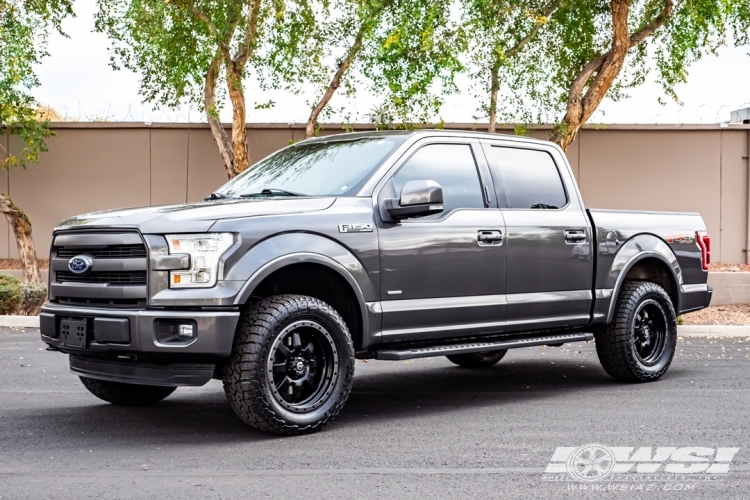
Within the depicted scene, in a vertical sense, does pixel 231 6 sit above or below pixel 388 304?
above

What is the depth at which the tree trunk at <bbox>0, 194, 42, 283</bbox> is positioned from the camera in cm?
1730

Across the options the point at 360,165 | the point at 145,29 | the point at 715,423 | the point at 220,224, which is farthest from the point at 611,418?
the point at 145,29

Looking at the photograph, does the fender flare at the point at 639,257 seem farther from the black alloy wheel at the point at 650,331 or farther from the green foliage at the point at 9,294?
the green foliage at the point at 9,294

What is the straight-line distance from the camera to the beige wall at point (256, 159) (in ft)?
61.9

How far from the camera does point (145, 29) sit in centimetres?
1545

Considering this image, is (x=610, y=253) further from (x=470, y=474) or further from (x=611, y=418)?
(x=470, y=474)

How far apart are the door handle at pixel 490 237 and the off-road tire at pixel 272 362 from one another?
1.48 m

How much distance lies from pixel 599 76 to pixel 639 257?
28.9 ft

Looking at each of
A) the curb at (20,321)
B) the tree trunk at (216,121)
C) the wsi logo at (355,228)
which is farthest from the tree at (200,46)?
the wsi logo at (355,228)

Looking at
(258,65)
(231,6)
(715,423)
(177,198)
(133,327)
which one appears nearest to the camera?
(133,327)

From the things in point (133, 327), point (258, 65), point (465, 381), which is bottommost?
point (465, 381)

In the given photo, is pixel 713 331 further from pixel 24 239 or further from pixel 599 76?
pixel 24 239

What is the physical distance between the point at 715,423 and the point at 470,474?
2.30 m

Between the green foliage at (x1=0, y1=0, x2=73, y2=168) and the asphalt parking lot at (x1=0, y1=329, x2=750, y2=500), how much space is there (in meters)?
8.16
